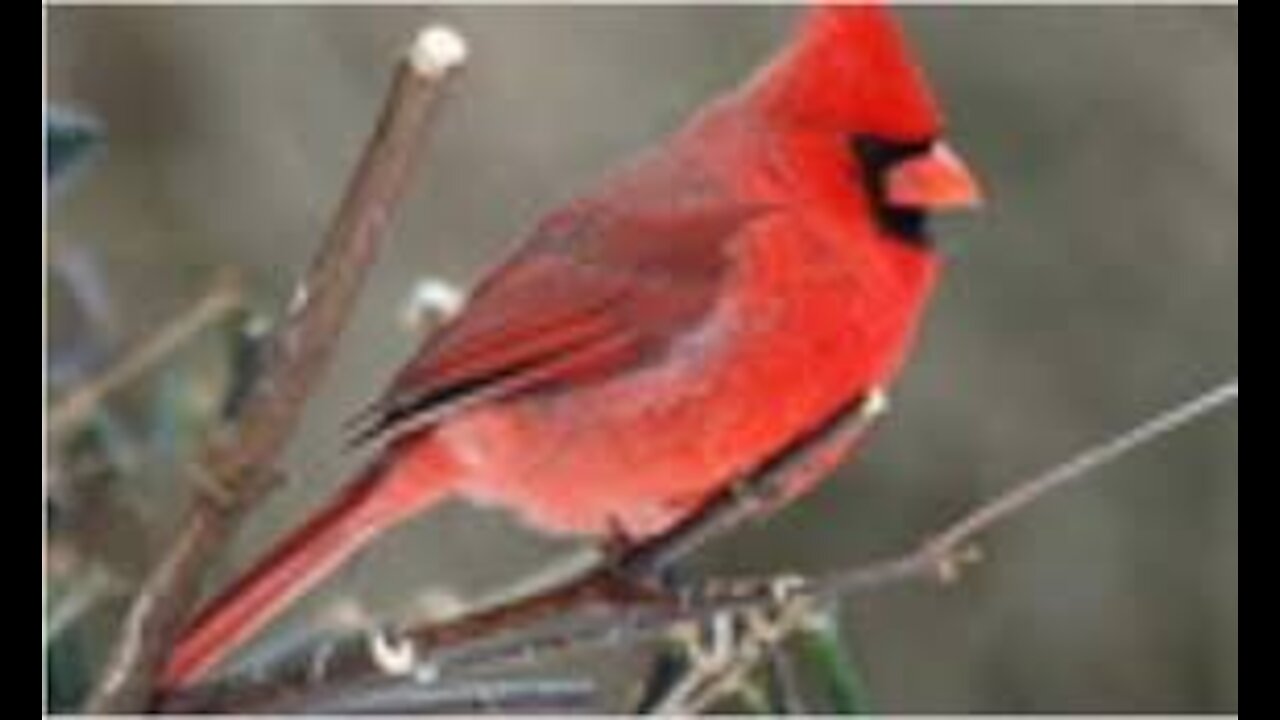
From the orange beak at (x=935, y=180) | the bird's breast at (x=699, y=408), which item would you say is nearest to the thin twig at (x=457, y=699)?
the bird's breast at (x=699, y=408)

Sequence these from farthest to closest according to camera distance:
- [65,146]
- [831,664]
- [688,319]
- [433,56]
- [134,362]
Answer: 1. [134,362]
2. [688,319]
3. [831,664]
4. [65,146]
5. [433,56]

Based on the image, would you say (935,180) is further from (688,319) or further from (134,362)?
(134,362)

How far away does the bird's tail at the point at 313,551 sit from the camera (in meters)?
1.05

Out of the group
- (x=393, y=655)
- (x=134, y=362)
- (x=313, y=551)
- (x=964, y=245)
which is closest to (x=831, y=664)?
(x=313, y=551)

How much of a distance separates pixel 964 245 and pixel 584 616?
2.41 meters

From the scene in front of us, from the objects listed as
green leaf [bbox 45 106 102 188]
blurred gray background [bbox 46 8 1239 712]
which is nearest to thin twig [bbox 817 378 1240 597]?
green leaf [bbox 45 106 102 188]

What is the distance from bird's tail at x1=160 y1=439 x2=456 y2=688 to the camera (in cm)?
105

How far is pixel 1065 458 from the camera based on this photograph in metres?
4.04

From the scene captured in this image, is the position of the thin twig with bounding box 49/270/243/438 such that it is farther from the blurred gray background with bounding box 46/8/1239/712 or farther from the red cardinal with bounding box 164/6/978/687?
the blurred gray background with bounding box 46/8/1239/712

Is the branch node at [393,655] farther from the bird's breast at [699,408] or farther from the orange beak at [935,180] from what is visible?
the orange beak at [935,180]

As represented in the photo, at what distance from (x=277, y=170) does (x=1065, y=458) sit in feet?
3.38

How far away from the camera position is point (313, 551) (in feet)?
3.94
